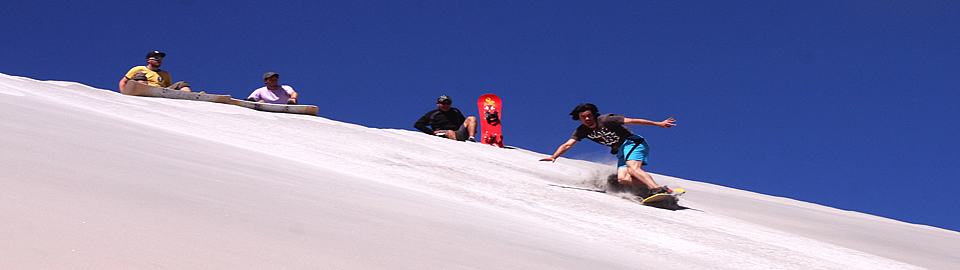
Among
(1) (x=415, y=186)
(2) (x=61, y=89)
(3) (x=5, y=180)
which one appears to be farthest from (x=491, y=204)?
(2) (x=61, y=89)

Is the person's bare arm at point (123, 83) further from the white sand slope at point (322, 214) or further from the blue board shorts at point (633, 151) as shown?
the blue board shorts at point (633, 151)

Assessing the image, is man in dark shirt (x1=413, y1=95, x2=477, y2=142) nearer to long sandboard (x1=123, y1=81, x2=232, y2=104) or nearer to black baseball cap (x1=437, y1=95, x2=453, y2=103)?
black baseball cap (x1=437, y1=95, x2=453, y2=103)

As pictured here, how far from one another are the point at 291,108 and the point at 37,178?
8.18 metres

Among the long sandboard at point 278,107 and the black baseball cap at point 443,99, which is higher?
the black baseball cap at point 443,99

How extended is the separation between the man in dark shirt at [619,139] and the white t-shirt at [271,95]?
5.71 metres

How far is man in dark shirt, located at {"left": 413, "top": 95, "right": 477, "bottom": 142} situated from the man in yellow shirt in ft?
12.7

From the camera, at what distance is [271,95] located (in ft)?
35.4

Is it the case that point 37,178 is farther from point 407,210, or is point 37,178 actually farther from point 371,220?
point 407,210

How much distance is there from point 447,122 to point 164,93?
4.55m

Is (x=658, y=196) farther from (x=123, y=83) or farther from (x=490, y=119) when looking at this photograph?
(x=123, y=83)

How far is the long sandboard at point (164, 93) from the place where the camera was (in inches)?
374

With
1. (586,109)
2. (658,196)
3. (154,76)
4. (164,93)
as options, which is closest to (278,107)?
(164,93)

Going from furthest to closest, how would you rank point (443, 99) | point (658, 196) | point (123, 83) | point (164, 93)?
point (443, 99)
point (164, 93)
point (123, 83)
point (658, 196)

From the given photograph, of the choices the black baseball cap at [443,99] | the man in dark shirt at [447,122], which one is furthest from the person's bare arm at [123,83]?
the black baseball cap at [443,99]
